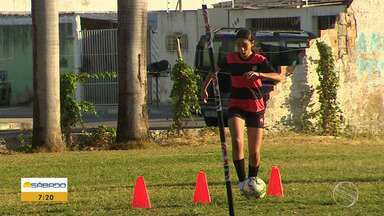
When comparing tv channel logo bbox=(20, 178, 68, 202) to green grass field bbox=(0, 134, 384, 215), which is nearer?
green grass field bbox=(0, 134, 384, 215)

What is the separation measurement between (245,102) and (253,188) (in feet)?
3.78

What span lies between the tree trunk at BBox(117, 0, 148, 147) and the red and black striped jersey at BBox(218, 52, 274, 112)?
752 cm

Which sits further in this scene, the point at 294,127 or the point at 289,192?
the point at 294,127

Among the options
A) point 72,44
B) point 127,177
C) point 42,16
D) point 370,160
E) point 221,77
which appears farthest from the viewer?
point 72,44

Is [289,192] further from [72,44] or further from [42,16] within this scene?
[72,44]

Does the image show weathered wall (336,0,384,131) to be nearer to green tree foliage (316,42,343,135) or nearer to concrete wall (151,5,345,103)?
green tree foliage (316,42,343,135)

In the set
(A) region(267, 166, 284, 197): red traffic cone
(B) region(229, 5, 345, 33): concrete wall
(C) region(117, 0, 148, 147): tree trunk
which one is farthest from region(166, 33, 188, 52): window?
(A) region(267, 166, 284, 197): red traffic cone

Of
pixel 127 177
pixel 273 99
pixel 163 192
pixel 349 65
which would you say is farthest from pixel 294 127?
pixel 163 192

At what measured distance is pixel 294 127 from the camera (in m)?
21.8

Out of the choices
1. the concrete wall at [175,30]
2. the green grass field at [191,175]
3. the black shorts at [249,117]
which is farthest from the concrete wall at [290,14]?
the black shorts at [249,117]

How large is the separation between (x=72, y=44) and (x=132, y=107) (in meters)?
18.8

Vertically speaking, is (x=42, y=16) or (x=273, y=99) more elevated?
(x=42, y=16)

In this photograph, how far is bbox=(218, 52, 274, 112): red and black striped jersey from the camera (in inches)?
442

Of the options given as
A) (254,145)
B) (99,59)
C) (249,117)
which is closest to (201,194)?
(254,145)
